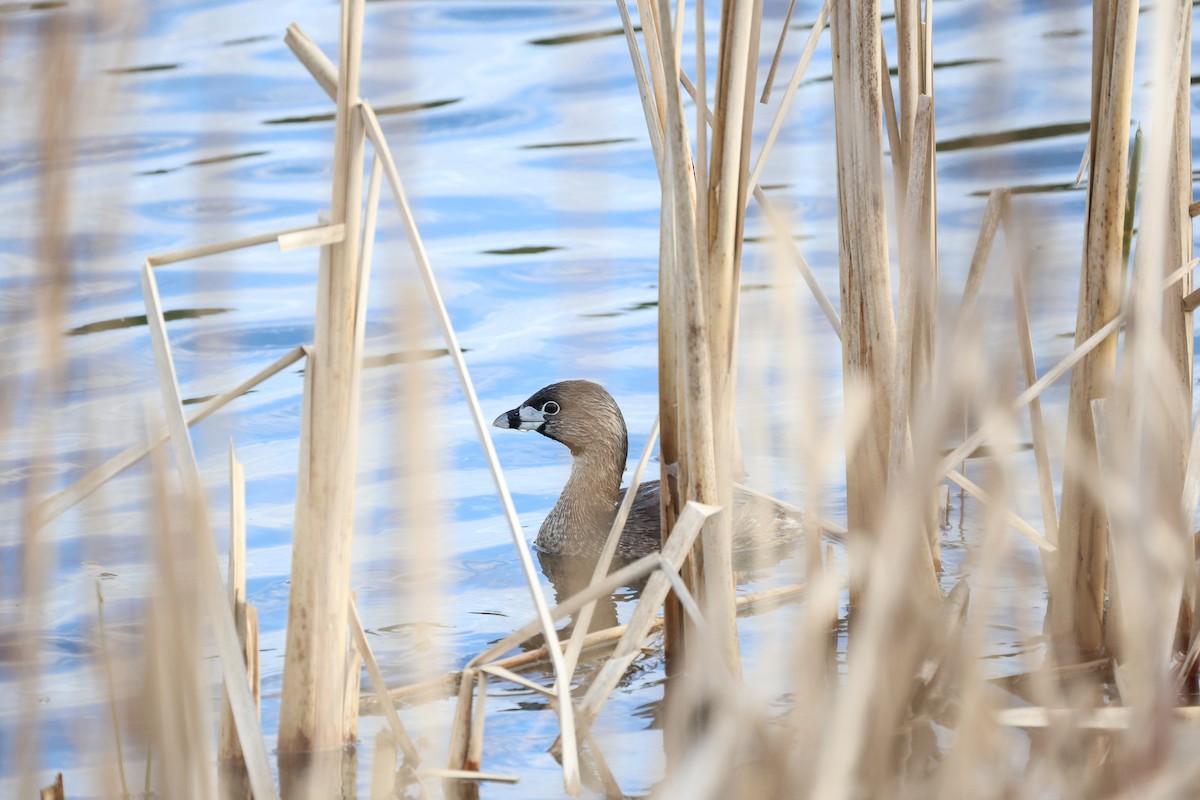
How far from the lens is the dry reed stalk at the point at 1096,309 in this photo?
298cm

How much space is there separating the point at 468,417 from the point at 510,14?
6.06 metres

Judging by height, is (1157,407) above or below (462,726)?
above

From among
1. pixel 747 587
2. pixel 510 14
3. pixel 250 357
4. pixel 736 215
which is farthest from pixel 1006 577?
pixel 510 14

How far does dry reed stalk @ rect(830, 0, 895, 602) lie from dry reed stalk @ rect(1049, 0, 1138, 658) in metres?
0.41

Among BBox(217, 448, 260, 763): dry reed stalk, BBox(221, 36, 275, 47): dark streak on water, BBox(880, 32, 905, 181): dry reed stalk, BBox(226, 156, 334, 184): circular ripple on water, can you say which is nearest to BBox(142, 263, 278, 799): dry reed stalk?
BBox(217, 448, 260, 763): dry reed stalk

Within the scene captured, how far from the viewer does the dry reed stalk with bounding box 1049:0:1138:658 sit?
2982 millimetres

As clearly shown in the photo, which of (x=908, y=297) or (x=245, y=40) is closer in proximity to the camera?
(x=908, y=297)

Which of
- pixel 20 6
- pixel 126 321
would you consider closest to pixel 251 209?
pixel 126 321

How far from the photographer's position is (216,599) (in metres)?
2.43

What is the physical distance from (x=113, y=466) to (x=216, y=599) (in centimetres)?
28

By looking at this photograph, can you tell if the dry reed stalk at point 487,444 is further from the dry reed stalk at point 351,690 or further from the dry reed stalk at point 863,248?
the dry reed stalk at point 863,248

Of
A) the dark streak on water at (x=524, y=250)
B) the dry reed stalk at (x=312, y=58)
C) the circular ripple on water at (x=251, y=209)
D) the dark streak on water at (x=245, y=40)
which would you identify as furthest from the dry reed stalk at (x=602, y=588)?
the dark streak on water at (x=245, y=40)

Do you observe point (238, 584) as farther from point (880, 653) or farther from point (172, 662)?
point (880, 653)

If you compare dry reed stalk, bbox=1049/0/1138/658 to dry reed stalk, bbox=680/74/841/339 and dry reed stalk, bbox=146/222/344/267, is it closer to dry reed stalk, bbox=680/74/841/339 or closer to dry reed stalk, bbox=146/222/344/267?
dry reed stalk, bbox=680/74/841/339
